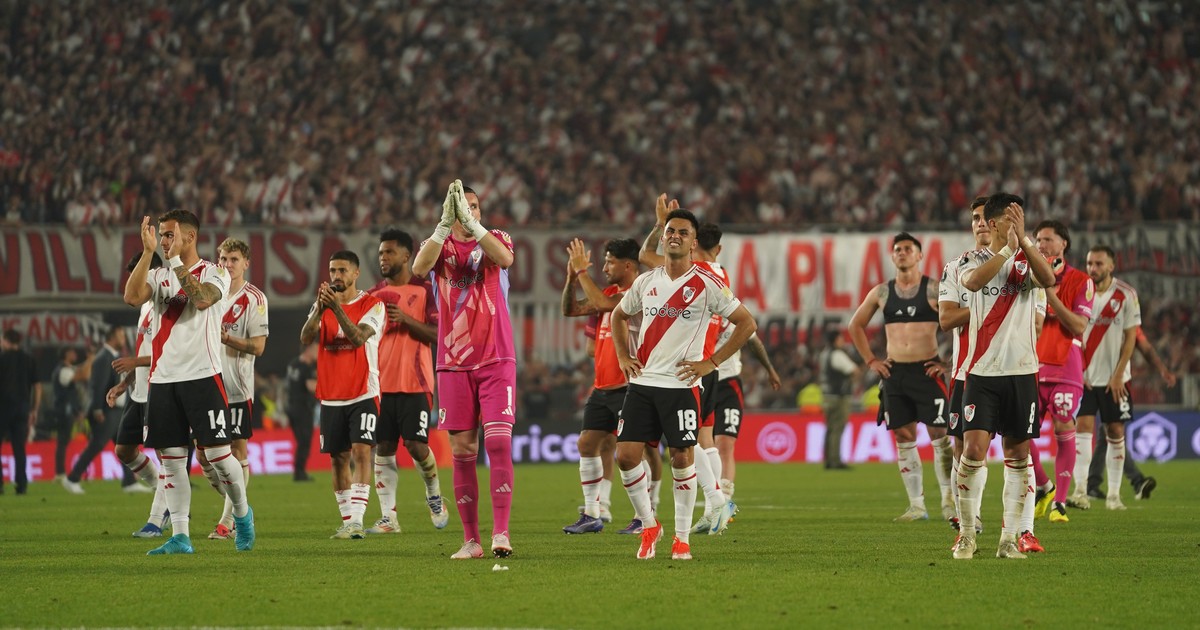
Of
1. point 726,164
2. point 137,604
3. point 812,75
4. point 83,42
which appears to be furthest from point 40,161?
point 137,604

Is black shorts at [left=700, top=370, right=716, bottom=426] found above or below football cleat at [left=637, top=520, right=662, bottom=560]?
above

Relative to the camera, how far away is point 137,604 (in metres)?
7.65

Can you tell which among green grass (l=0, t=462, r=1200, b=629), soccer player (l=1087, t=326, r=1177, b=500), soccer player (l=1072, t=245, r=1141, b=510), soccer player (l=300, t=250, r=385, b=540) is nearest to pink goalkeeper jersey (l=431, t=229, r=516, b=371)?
green grass (l=0, t=462, r=1200, b=629)

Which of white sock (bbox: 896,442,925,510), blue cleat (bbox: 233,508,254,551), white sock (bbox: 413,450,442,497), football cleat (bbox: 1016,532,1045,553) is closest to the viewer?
football cleat (bbox: 1016,532,1045,553)

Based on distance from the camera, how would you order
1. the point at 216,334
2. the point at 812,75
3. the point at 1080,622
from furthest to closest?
the point at 812,75 → the point at 216,334 → the point at 1080,622

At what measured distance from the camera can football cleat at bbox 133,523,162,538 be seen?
39.6ft

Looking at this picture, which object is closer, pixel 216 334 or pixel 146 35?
pixel 216 334

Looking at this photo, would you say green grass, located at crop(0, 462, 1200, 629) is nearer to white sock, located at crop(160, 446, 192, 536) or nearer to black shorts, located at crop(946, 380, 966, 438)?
white sock, located at crop(160, 446, 192, 536)

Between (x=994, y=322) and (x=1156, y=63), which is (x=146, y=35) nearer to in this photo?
(x=1156, y=63)

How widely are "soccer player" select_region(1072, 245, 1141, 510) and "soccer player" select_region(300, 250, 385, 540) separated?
7026mm

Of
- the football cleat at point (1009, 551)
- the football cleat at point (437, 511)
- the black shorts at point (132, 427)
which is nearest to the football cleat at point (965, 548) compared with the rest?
the football cleat at point (1009, 551)

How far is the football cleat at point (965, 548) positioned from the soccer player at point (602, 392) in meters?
3.00

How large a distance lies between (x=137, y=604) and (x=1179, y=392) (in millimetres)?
21670

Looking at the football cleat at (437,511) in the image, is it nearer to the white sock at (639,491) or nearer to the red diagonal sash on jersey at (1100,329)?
the white sock at (639,491)
